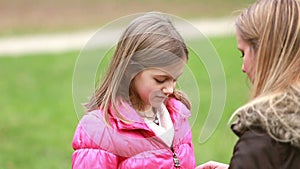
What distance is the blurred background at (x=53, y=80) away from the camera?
280 inches

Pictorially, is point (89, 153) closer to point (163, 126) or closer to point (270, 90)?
point (163, 126)

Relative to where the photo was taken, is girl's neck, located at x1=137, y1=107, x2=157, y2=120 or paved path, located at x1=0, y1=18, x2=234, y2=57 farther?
paved path, located at x1=0, y1=18, x2=234, y2=57

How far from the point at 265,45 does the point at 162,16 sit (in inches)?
25.5

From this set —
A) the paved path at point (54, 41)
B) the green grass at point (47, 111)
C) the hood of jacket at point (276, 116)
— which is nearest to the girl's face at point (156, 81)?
the hood of jacket at point (276, 116)

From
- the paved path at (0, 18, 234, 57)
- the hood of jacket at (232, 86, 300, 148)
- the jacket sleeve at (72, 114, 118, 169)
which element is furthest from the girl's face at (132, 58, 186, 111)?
the paved path at (0, 18, 234, 57)

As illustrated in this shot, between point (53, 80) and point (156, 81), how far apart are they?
23.8 ft

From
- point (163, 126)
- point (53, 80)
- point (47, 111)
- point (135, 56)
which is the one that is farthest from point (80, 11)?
point (135, 56)

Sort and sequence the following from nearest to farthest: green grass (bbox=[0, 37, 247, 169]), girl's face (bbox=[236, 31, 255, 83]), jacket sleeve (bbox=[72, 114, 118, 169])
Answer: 1. girl's face (bbox=[236, 31, 255, 83])
2. jacket sleeve (bbox=[72, 114, 118, 169])
3. green grass (bbox=[0, 37, 247, 169])

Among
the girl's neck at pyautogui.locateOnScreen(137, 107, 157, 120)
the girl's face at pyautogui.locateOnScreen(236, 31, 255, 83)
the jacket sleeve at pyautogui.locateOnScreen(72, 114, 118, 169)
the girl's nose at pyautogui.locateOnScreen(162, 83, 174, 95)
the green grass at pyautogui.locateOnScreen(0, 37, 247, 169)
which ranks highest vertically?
the girl's face at pyautogui.locateOnScreen(236, 31, 255, 83)

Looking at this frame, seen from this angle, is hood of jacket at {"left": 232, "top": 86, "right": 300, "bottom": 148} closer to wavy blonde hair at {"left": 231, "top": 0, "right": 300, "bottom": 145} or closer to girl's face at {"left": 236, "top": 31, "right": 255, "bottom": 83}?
wavy blonde hair at {"left": 231, "top": 0, "right": 300, "bottom": 145}

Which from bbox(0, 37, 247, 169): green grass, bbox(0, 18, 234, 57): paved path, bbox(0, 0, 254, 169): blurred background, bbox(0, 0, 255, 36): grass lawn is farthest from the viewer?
bbox(0, 0, 255, 36): grass lawn

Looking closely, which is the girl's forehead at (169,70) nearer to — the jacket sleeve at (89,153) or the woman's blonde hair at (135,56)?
the woman's blonde hair at (135,56)

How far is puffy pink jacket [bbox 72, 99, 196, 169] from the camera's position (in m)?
3.42

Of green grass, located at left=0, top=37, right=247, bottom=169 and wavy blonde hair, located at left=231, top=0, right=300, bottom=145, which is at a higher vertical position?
wavy blonde hair, located at left=231, top=0, right=300, bottom=145
